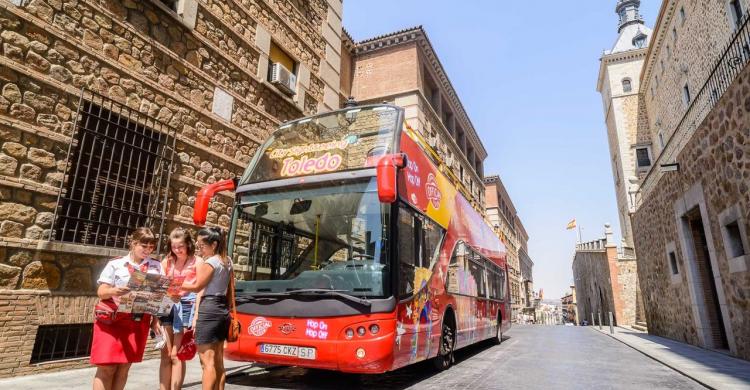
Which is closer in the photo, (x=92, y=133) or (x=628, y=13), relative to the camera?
(x=92, y=133)

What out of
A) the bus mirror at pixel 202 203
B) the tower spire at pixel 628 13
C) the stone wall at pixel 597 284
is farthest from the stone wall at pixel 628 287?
the tower spire at pixel 628 13

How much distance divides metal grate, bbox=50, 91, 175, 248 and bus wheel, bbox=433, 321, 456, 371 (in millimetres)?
5211

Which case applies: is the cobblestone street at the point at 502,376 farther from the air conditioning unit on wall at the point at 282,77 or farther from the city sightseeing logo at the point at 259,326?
the air conditioning unit on wall at the point at 282,77

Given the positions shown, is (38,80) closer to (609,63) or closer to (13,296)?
(13,296)

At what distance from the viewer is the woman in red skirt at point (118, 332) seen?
303 cm

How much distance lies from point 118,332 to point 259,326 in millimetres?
1778

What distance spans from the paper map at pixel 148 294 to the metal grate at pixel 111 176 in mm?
3316

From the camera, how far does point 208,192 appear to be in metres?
5.55

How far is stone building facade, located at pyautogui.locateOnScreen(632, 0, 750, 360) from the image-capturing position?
23.5ft

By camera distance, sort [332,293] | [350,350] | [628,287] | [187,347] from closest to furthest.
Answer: [187,347] → [350,350] → [332,293] → [628,287]

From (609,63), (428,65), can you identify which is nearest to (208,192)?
(428,65)

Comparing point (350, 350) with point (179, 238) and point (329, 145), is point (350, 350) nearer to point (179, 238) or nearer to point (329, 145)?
point (179, 238)

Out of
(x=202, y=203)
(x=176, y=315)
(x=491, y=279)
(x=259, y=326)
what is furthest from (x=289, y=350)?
(x=491, y=279)

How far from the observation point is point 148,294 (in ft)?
10.7
